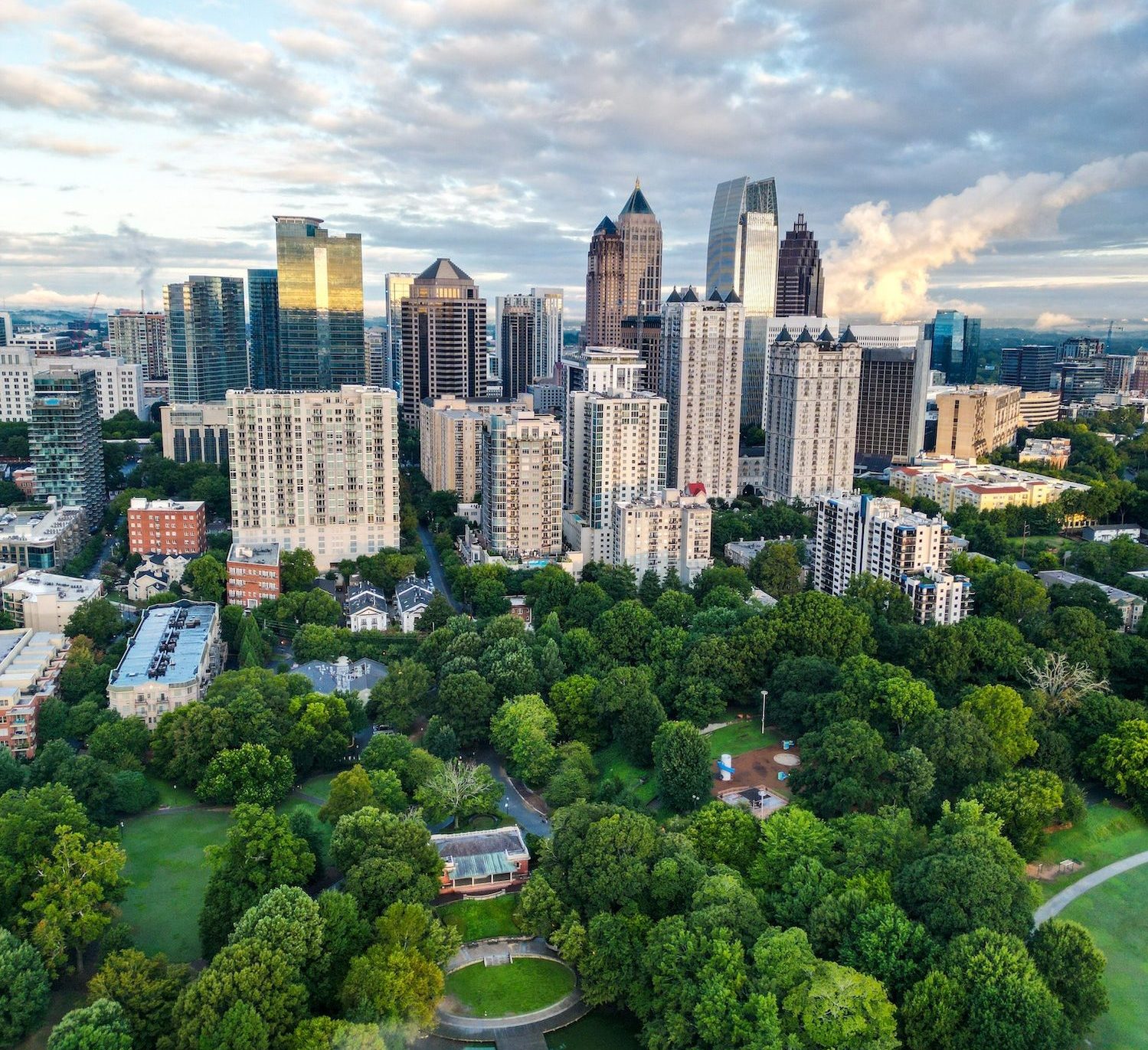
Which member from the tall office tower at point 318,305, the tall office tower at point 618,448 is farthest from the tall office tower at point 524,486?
the tall office tower at point 318,305

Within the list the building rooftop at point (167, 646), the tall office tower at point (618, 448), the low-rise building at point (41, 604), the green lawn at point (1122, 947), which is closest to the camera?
the green lawn at point (1122, 947)

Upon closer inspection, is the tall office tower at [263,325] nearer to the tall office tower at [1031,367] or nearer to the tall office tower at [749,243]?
the tall office tower at [749,243]

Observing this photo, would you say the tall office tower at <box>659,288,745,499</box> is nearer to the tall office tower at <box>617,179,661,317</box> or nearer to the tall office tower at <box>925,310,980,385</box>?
the tall office tower at <box>617,179,661,317</box>

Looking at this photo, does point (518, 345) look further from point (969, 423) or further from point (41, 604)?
point (41, 604)

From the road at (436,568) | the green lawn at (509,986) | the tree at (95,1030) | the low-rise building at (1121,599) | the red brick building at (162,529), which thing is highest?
the red brick building at (162,529)

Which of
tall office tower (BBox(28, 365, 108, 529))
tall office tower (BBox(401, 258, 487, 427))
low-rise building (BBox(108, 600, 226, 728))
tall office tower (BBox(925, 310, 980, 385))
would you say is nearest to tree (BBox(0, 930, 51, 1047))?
low-rise building (BBox(108, 600, 226, 728))

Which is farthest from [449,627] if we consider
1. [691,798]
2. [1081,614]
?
[1081,614]

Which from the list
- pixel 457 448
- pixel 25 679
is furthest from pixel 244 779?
pixel 457 448
